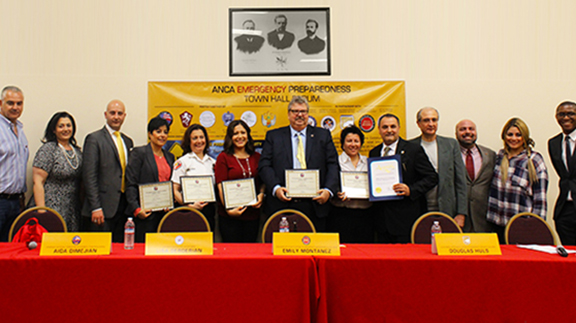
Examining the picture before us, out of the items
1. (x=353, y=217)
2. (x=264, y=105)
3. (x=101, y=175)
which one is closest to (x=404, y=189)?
(x=353, y=217)

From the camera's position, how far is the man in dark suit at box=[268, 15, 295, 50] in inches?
169

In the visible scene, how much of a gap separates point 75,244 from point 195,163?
1781 millimetres

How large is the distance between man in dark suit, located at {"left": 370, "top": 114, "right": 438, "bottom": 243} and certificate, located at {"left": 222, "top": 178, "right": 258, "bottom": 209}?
4.09ft

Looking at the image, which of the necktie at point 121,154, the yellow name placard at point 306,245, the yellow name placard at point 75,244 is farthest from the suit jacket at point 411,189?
the necktie at point 121,154

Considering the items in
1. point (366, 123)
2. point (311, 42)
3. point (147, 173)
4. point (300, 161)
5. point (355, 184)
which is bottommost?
point (355, 184)

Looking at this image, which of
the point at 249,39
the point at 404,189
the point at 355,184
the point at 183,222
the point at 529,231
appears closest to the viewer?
the point at 529,231

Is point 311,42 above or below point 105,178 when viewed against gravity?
above

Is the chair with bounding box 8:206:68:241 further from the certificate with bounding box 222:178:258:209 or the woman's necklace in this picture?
the certificate with bounding box 222:178:258:209

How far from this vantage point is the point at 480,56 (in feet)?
14.1

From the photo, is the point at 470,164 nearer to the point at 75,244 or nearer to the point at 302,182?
the point at 302,182

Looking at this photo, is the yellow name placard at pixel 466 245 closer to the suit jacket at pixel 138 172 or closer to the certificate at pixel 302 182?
the certificate at pixel 302 182

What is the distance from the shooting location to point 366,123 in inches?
164

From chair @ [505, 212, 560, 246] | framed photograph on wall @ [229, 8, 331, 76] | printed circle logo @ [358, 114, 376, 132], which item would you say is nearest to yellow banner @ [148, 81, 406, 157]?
printed circle logo @ [358, 114, 376, 132]
